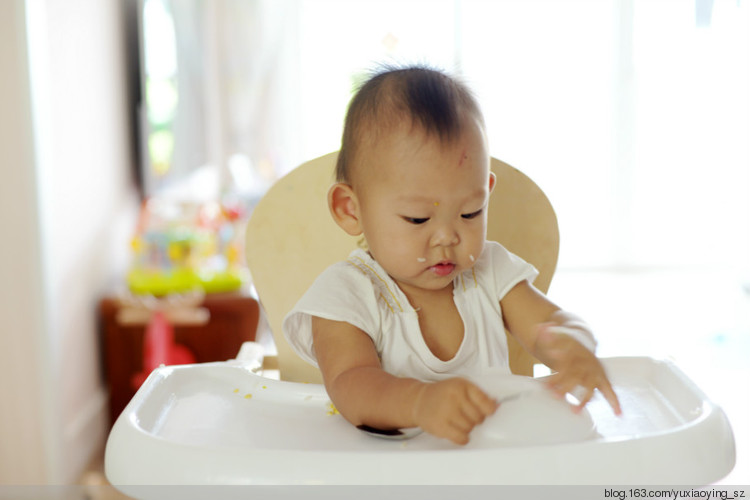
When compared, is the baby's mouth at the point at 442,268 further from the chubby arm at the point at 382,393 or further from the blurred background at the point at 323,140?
the blurred background at the point at 323,140

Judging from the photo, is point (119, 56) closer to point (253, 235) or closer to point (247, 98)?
point (247, 98)

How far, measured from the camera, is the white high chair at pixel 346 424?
1.90ft

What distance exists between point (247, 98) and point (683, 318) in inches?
85.3

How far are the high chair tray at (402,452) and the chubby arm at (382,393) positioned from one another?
26 mm

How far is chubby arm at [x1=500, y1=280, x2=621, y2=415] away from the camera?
70cm

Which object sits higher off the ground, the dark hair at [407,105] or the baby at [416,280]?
the dark hair at [407,105]

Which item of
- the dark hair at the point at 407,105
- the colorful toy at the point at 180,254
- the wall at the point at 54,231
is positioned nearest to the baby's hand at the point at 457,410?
the dark hair at the point at 407,105

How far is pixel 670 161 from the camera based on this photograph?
4363 millimetres

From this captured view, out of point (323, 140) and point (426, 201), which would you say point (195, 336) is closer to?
point (426, 201)

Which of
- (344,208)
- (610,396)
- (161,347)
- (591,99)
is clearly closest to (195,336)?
(161,347)

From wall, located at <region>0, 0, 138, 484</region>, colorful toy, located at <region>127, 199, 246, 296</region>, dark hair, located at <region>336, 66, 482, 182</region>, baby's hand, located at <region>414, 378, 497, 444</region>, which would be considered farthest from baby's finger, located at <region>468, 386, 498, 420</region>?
colorful toy, located at <region>127, 199, 246, 296</region>

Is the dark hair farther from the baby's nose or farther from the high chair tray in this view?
the high chair tray

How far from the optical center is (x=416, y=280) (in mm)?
829

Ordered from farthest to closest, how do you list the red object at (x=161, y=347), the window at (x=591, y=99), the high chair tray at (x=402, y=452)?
the window at (x=591, y=99), the red object at (x=161, y=347), the high chair tray at (x=402, y=452)
